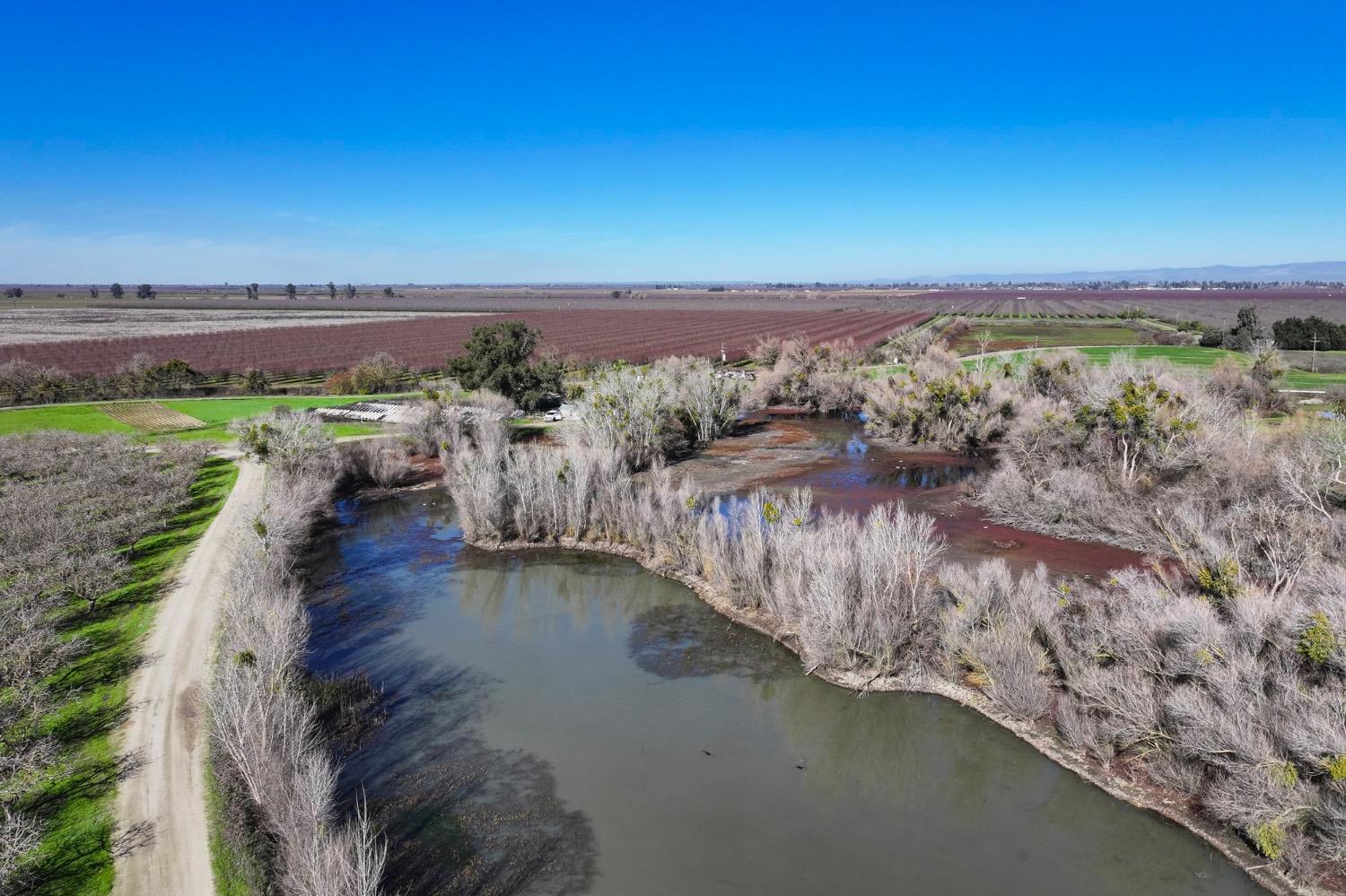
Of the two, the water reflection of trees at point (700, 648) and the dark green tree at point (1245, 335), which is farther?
the dark green tree at point (1245, 335)

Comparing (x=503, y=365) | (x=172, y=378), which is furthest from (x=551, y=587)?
(x=172, y=378)

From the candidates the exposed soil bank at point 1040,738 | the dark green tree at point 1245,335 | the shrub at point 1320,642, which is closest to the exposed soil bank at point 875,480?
the exposed soil bank at point 1040,738

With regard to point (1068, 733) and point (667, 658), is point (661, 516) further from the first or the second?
point (1068, 733)

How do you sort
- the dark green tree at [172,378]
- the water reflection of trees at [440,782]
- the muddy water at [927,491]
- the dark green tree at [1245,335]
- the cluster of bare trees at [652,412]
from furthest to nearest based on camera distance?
the dark green tree at [1245,335] → the dark green tree at [172,378] → the cluster of bare trees at [652,412] → the muddy water at [927,491] → the water reflection of trees at [440,782]

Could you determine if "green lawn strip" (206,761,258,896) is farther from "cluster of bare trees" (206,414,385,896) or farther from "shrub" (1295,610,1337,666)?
"shrub" (1295,610,1337,666)

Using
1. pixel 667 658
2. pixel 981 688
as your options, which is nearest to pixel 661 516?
pixel 667 658

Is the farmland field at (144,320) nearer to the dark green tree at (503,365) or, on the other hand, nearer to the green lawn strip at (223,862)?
the dark green tree at (503,365)

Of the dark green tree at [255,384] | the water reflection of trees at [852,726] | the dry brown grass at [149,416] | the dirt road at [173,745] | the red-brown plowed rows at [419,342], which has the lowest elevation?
the water reflection of trees at [852,726]
